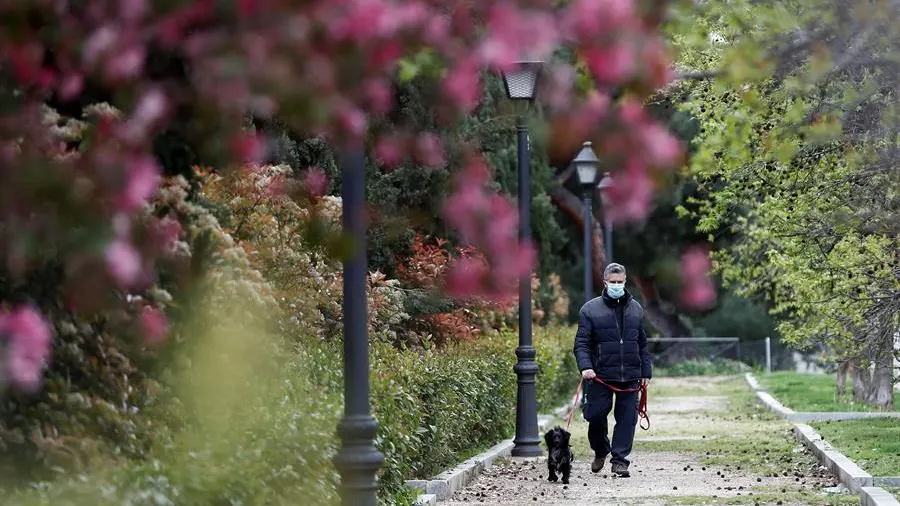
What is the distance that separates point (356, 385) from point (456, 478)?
19.4 ft

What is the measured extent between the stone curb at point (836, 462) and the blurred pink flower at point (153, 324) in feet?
21.2

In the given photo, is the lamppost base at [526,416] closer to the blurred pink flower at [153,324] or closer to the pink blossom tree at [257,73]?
the blurred pink flower at [153,324]

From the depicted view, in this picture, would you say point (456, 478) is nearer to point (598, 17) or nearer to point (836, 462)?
point (836, 462)

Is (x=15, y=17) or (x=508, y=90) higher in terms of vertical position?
(x=508, y=90)

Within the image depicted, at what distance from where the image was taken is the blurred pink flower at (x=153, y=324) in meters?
7.63

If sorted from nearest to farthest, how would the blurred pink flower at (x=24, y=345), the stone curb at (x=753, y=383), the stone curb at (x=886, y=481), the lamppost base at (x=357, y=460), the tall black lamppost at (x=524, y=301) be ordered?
the blurred pink flower at (x=24, y=345) → the lamppost base at (x=357, y=460) → the stone curb at (x=886, y=481) → the tall black lamppost at (x=524, y=301) → the stone curb at (x=753, y=383)

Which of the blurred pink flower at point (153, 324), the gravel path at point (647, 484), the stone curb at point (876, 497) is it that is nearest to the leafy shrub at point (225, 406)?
the blurred pink flower at point (153, 324)

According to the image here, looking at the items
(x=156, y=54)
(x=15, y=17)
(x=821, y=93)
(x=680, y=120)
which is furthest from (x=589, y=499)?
(x=680, y=120)

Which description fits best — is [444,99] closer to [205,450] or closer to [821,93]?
[205,450]

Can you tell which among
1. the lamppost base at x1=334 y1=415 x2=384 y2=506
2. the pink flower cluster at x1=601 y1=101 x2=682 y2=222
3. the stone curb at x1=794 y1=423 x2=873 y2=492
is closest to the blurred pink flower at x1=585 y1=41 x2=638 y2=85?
the pink flower cluster at x1=601 y1=101 x2=682 y2=222

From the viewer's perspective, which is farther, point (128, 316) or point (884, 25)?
point (884, 25)

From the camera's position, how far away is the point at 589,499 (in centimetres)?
1379

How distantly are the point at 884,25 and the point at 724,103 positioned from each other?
617cm

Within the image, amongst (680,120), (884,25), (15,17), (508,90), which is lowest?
(15,17)
